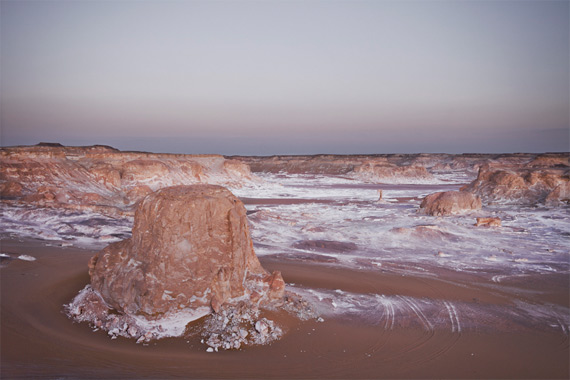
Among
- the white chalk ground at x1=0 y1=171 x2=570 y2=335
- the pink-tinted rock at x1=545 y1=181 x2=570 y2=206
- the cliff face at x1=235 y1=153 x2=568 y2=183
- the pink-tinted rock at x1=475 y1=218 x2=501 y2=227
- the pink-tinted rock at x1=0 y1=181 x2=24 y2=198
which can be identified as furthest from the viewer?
the cliff face at x1=235 y1=153 x2=568 y2=183

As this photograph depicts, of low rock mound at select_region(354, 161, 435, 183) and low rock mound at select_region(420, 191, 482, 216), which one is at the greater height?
low rock mound at select_region(354, 161, 435, 183)

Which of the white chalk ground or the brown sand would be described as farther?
the white chalk ground

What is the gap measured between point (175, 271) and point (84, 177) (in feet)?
77.2

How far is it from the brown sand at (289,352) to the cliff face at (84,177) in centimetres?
1350

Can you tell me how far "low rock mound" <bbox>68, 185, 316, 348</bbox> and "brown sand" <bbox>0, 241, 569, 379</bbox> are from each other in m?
0.55

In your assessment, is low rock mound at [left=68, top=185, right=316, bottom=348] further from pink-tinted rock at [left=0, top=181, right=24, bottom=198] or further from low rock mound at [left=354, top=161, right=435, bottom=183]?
low rock mound at [left=354, top=161, right=435, bottom=183]

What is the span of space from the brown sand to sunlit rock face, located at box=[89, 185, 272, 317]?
0.88 metres

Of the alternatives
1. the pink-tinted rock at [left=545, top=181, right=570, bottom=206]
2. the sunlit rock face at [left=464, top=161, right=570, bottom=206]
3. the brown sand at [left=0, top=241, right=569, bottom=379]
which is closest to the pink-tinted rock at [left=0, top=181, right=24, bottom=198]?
the brown sand at [left=0, top=241, right=569, bottom=379]

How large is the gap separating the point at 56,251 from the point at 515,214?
2389 cm

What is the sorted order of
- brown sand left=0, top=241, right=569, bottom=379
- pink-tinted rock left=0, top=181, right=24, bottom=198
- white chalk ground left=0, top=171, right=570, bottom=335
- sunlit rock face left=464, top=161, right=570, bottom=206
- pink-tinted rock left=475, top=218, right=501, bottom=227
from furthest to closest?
sunlit rock face left=464, top=161, right=570, bottom=206
pink-tinted rock left=0, top=181, right=24, bottom=198
pink-tinted rock left=475, top=218, right=501, bottom=227
white chalk ground left=0, top=171, right=570, bottom=335
brown sand left=0, top=241, right=569, bottom=379

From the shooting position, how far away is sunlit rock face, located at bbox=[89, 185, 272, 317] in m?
7.97

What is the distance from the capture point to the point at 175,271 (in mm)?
8102

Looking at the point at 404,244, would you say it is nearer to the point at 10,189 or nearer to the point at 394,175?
the point at 10,189

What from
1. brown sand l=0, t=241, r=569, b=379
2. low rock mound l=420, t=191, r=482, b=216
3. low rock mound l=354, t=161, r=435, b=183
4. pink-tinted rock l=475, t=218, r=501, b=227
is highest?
low rock mound l=354, t=161, r=435, b=183
